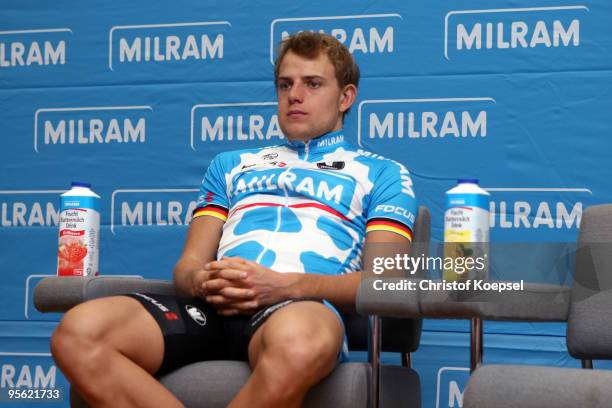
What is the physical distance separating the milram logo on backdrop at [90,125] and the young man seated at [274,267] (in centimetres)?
73

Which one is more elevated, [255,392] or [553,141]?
[553,141]

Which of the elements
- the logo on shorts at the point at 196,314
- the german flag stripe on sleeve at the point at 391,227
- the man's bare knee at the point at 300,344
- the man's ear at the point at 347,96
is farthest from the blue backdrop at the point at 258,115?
the man's bare knee at the point at 300,344

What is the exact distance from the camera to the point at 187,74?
116 inches

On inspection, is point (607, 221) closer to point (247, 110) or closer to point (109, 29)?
point (247, 110)

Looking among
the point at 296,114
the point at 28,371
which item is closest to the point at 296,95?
the point at 296,114

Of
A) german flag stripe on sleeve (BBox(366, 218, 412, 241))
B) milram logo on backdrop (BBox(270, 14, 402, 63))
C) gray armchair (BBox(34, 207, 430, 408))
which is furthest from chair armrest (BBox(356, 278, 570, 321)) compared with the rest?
milram logo on backdrop (BBox(270, 14, 402, 63))

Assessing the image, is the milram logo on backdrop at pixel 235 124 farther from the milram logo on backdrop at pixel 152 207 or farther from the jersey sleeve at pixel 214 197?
the jersey sleeve at pixel 214 197

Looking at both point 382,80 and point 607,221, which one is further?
point 382,80

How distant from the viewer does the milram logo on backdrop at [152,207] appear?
289 centimetres

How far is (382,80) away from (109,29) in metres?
0.90

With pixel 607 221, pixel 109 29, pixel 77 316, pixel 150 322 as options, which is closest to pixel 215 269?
pixel 150 322

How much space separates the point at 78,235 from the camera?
2078mm

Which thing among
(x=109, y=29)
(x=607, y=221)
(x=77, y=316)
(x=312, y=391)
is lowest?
(x=312, y=391)

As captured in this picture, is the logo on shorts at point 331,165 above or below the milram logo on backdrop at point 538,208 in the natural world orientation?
above
